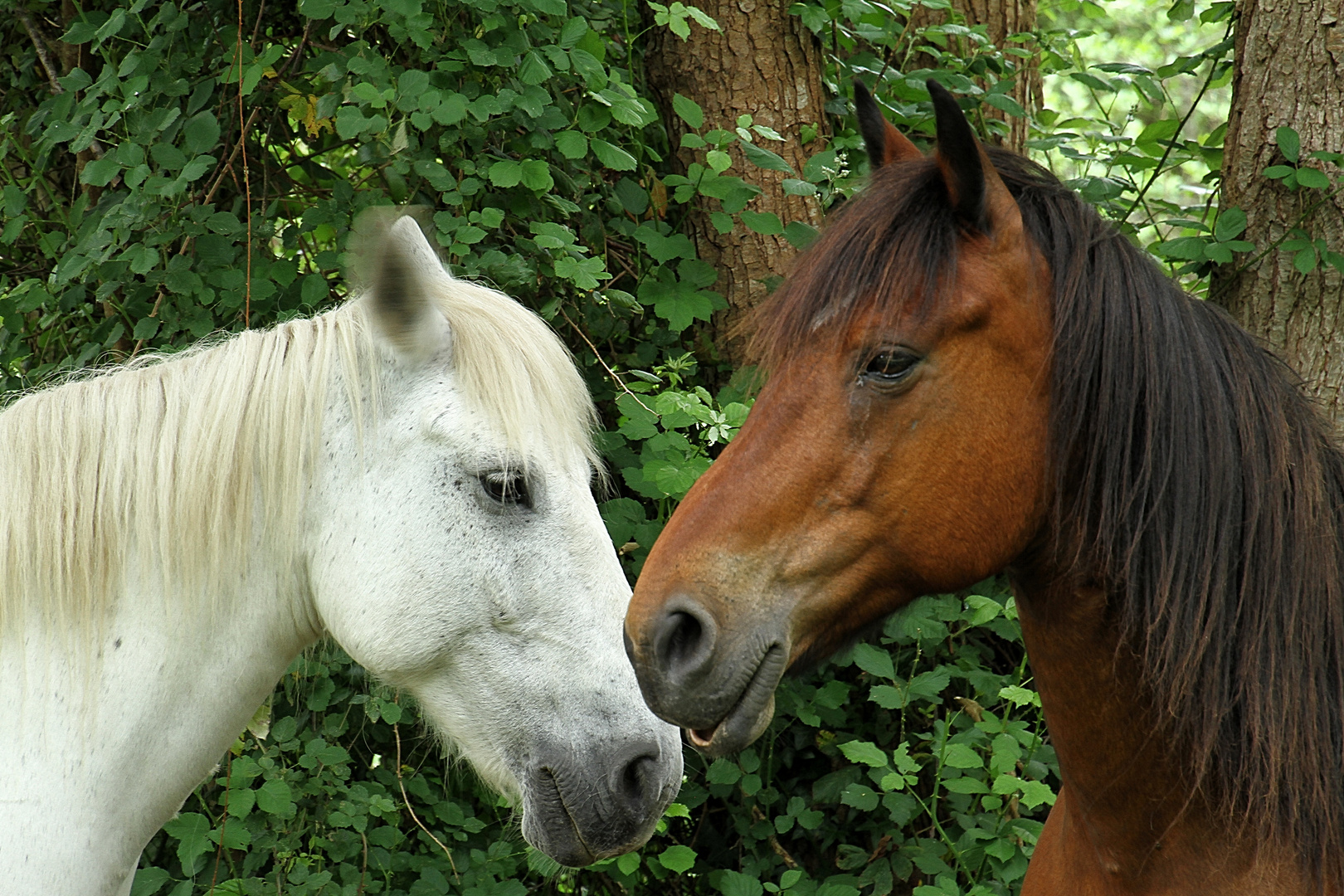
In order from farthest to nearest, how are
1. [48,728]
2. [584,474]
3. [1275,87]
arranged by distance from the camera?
[1275,87], [584,474], [48,728]

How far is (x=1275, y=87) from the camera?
3004 mm

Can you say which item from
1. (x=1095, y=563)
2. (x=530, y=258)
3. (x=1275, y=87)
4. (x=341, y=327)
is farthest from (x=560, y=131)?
(x=1095, y=563)

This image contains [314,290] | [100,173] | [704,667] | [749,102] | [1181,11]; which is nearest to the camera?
[704,667]

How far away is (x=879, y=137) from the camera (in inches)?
73.2

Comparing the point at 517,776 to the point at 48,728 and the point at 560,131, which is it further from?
the point at 560,131

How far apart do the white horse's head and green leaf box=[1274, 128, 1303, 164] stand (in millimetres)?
2161

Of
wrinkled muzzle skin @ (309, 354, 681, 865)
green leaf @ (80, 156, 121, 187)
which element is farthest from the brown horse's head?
green leaf @ (80, 156, 121, 187)

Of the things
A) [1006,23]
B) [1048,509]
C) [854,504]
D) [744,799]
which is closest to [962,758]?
[744,799]

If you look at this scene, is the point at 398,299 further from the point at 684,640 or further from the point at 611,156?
the point at 611,156

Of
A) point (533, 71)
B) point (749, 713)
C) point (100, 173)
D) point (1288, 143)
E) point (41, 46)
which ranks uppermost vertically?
point (1288, 143)

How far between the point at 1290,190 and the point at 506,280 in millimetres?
2182

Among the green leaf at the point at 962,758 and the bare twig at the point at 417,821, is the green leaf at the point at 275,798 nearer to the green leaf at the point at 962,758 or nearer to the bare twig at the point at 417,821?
the bare twig at the point at 417,821

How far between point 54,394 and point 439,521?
0.77m

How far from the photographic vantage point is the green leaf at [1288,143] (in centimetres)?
283
